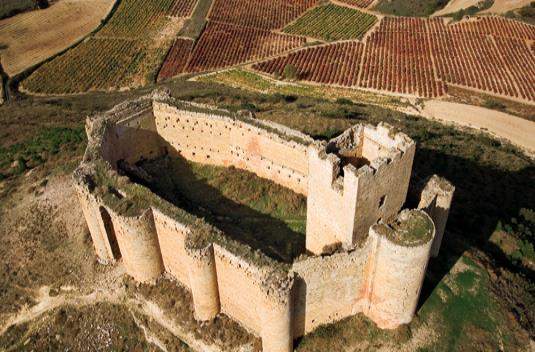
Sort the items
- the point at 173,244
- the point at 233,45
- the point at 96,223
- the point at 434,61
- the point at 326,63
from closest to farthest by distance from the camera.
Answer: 1. the point at 173,244
2. the point at 96,223
3. the point at 326,63
4. the point at 434,61
5. the point at 233,45

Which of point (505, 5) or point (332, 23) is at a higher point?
point (505, 5)

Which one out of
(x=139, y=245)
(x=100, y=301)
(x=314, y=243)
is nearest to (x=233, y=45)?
(x=314, y=243)

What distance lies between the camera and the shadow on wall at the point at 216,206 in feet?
93.5

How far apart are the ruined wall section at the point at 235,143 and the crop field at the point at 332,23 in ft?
164

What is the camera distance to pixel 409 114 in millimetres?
54312

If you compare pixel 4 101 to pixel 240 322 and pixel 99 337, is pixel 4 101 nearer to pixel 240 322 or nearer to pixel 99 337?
pixel 99 337

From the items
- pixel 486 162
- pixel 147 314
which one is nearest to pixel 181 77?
pixel 486 162

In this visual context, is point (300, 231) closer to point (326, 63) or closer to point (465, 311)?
point (465, 311)

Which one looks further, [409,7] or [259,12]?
[409,7]

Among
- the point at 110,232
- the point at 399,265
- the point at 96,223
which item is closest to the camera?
the point at 399,265

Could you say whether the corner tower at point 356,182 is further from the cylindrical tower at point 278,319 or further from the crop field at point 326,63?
the crop field at point 326,63

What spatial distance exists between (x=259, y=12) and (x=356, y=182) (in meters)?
73.5

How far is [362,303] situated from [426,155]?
18.6 meters

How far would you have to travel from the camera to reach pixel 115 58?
73.8 meters
